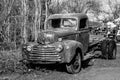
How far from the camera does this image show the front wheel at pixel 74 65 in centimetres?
787

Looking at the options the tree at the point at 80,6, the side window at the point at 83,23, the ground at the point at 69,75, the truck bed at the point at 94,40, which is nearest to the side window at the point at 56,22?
A: the side window at the point at 83,23

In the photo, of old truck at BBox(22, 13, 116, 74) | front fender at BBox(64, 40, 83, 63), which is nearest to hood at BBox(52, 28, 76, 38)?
old truck at BBox(22, 13, 116, 74)

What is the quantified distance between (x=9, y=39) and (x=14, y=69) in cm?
506

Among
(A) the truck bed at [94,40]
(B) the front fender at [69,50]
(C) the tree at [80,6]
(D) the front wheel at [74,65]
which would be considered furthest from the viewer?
(C) the tree at [80,6]

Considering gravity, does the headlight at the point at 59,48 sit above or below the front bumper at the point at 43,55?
above


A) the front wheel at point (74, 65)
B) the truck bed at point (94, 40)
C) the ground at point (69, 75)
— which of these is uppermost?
the truck bed at point (94, 40)

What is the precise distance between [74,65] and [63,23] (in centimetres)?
201

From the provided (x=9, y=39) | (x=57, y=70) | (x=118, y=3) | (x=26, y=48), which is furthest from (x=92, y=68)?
(x=118, y=3)

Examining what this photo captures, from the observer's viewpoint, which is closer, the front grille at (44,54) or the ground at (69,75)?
the ground at (69,75)

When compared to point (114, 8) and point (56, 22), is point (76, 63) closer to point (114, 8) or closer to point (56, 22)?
point (56, 22)

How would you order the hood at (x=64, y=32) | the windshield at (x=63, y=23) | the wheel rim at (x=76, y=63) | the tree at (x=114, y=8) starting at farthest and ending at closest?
the tree at (x=114, y=8) < the windshield at (x=63, y=23) < the hood at (x=64, y=32) < the wheel rim at (x=76, y=63)

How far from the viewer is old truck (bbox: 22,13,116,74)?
24.9 feet

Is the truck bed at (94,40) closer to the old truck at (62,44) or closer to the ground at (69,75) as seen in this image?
the old truck at (62,44)

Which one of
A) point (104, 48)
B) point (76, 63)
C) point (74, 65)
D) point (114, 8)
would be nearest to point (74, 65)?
point (74, 65)
